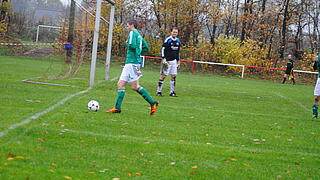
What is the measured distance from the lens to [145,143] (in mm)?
5438

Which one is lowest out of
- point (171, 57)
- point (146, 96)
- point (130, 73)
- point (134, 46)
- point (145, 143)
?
point (145, 143)

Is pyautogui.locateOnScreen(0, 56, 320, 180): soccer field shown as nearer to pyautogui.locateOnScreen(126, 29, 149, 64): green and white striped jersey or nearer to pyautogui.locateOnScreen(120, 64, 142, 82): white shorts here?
pyautogui.locateOnScreen(120, 64, 142, 82): white shorts

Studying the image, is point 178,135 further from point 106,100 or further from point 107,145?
point 106,100

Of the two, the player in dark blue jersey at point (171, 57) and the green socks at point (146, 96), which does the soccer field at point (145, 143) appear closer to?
the green socks at point (146, 96)

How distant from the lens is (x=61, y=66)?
14727mm

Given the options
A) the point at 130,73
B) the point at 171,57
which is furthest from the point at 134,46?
the point at 171,57

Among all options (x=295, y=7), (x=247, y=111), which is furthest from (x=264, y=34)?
(x=247, y=111)

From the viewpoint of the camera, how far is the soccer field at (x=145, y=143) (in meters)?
4.18

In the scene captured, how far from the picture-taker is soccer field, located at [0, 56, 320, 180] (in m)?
4.18

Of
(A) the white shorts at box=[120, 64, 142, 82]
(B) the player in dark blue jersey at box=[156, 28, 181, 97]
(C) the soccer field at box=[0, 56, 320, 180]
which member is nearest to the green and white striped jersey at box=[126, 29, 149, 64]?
(A) the white shorts at box=[120, 64, 142, 82]

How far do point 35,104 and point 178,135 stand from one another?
130 inches

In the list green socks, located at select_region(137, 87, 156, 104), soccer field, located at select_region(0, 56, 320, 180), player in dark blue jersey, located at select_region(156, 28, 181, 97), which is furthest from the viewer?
player in dark blue jersey, located at select_region(156, 28, 181, 97)

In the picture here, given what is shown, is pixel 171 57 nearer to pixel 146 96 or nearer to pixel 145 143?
pixel 146 96

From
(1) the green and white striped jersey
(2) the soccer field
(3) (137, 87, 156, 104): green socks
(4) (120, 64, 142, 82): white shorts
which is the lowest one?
(2) the soccer field
